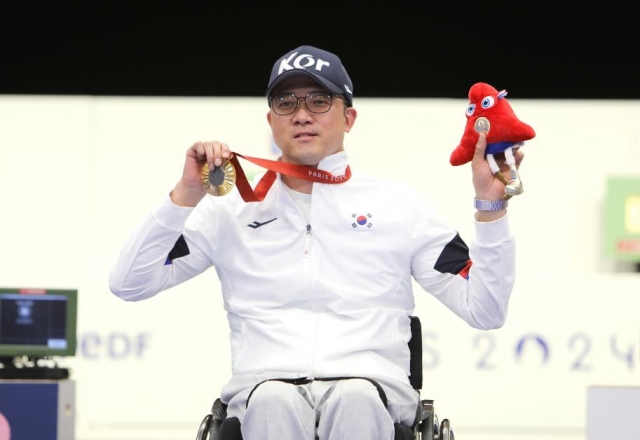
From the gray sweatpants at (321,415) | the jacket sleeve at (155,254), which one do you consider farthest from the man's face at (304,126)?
the gray sweatpants at (321,415)

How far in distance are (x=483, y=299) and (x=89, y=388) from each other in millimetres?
3425

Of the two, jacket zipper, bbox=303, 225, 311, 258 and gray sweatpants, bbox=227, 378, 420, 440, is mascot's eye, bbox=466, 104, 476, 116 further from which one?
gray sweatpants, bbox=227, 378, 420, 440

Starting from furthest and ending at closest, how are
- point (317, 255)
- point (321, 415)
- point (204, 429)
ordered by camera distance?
point (317, 255) → point (204, 429) → point (321, 415)

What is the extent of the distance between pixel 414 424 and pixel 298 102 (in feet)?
2.74

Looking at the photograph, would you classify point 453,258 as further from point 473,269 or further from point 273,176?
point 273,176

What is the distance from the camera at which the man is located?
248 centimetres

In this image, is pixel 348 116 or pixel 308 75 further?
pixel 348 116

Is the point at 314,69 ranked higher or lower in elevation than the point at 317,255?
higher

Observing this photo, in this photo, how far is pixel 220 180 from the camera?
2479mm

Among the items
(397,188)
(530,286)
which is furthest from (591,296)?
(397,188)

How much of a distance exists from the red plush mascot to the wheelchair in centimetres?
53

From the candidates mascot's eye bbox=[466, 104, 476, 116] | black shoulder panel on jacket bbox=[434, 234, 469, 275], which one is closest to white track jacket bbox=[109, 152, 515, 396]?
black shoulder panel on jacket bbox=[434, 234, 469, 275]

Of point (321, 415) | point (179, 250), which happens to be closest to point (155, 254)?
point (179, 250)

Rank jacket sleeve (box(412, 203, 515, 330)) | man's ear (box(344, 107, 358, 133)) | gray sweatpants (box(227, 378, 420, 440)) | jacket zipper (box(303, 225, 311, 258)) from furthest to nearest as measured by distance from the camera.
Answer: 1. man's ear (box(344, 107, 358, 133))
2. jacket zipper (box(303, 225, 311, 258))
3. jacket sleeve (box(412, 203, 515, 330))
4. gray sweatpants (box(227, 378, 420, 440))
